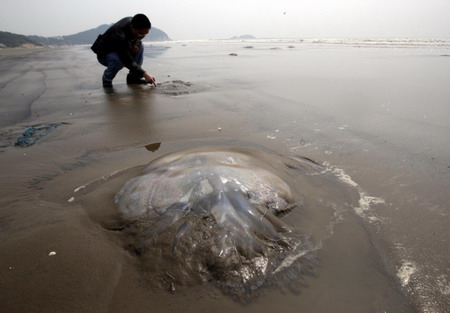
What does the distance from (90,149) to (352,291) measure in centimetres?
276

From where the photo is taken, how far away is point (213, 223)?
1.67 meters

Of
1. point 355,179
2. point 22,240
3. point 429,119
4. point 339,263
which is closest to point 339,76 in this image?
point 429,119

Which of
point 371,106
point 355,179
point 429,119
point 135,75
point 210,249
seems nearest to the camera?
point 210,249

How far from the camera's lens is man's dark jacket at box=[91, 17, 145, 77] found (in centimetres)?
590

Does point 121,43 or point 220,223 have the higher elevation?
point 121,43

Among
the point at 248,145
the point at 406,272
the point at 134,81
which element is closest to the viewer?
the point at 406,272

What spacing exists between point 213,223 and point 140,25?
194 inches

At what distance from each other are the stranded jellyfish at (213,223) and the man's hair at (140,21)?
13.7 feet

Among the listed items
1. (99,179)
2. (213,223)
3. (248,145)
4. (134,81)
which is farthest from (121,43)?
(213,223)

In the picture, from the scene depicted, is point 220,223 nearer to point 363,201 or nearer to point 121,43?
point 363,201

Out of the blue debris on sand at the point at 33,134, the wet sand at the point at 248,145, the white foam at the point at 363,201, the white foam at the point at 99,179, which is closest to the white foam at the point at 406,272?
the wet sand at the point at 248,145

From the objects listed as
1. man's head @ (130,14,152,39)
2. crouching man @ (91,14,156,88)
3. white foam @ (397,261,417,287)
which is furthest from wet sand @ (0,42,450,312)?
man's head @ (130,14,152,39)

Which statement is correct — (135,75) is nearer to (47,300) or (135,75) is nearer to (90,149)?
(90,149)

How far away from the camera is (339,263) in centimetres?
164
